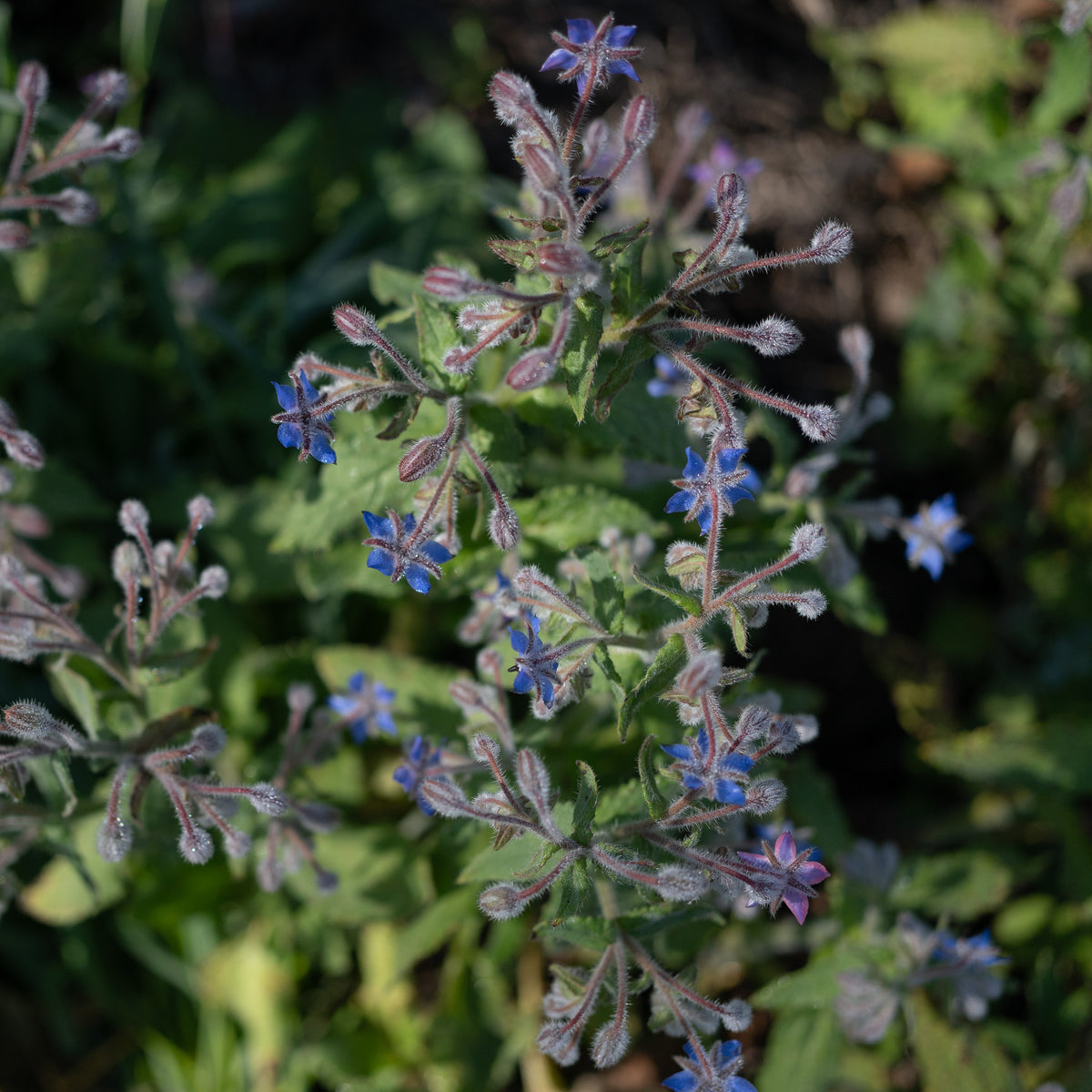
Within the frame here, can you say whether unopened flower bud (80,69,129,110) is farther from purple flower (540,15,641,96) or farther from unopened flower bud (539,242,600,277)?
unopened flower bud (539,242,600,277)

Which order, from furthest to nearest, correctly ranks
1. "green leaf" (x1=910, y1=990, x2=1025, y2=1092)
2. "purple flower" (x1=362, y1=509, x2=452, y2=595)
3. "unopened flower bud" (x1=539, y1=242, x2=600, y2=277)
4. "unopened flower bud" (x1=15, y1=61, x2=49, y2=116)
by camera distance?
"green leaf" (x1=910, y1=990, x2=1025, y2=1092), "unopened flower bud" (x1=15, y1=61, x2=49, y2=116), "purple flower" (x1=362, y1=509, x2=452, y2=595), "unopened flower bud" (x1=539, y1=242, x2=600, y2=277)

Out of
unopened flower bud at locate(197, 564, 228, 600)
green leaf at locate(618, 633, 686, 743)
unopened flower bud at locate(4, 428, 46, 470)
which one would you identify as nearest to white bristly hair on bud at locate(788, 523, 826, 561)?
green leaf at locate(618, 633, 686, 743)

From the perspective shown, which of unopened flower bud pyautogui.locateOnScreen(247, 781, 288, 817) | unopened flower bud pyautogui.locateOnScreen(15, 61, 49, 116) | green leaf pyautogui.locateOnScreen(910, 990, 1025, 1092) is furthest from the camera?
green leaf pyautogui.locateOnScreen(910, 990, 1025, 1092)

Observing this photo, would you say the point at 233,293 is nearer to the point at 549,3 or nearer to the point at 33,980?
the point at 549,3

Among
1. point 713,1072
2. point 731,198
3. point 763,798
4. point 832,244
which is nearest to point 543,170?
point 731,198

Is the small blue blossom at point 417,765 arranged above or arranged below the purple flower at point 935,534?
below

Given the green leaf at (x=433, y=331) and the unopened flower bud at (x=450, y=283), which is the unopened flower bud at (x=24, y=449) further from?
the unopened flower bud at (x=450, y=283)

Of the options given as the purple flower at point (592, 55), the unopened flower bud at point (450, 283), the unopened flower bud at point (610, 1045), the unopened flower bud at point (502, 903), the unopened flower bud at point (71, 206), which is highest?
the purple flower at point (592, 55)

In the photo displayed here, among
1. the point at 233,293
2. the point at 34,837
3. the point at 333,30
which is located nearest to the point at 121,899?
the point at 34,837

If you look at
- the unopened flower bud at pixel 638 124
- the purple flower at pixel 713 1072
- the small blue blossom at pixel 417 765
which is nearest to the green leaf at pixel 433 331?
the unopened flower bud at pixel 638 124
